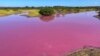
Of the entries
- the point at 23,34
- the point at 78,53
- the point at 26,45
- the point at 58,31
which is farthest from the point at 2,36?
the point at 78,53

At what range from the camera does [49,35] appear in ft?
81.6

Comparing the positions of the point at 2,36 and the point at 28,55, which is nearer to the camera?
the point at 28,55

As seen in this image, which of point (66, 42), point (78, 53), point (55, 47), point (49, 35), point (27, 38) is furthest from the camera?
point (49, 35)

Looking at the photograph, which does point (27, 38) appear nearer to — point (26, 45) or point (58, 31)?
point (26, 45)

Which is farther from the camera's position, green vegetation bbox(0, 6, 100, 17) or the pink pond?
green vegetation bbox(0, 6, 100, 17)

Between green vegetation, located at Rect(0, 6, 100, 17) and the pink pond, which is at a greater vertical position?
the pink pond

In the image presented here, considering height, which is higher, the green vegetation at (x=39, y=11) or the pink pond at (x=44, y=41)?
the pink pond at (x=44, y=41)

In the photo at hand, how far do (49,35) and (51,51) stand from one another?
247 inches

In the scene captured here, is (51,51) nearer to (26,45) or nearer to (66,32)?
(26,45)

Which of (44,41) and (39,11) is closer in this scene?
(44,41)

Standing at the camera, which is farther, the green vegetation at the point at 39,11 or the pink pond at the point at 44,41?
the green vegetation at the point at 39,11

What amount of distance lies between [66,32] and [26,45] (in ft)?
23.7

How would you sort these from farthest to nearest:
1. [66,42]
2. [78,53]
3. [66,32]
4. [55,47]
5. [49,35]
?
[66,32] → [49,35] → [66,42] → [55,47] → [78,53]

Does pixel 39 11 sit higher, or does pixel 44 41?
pixel 44 41
